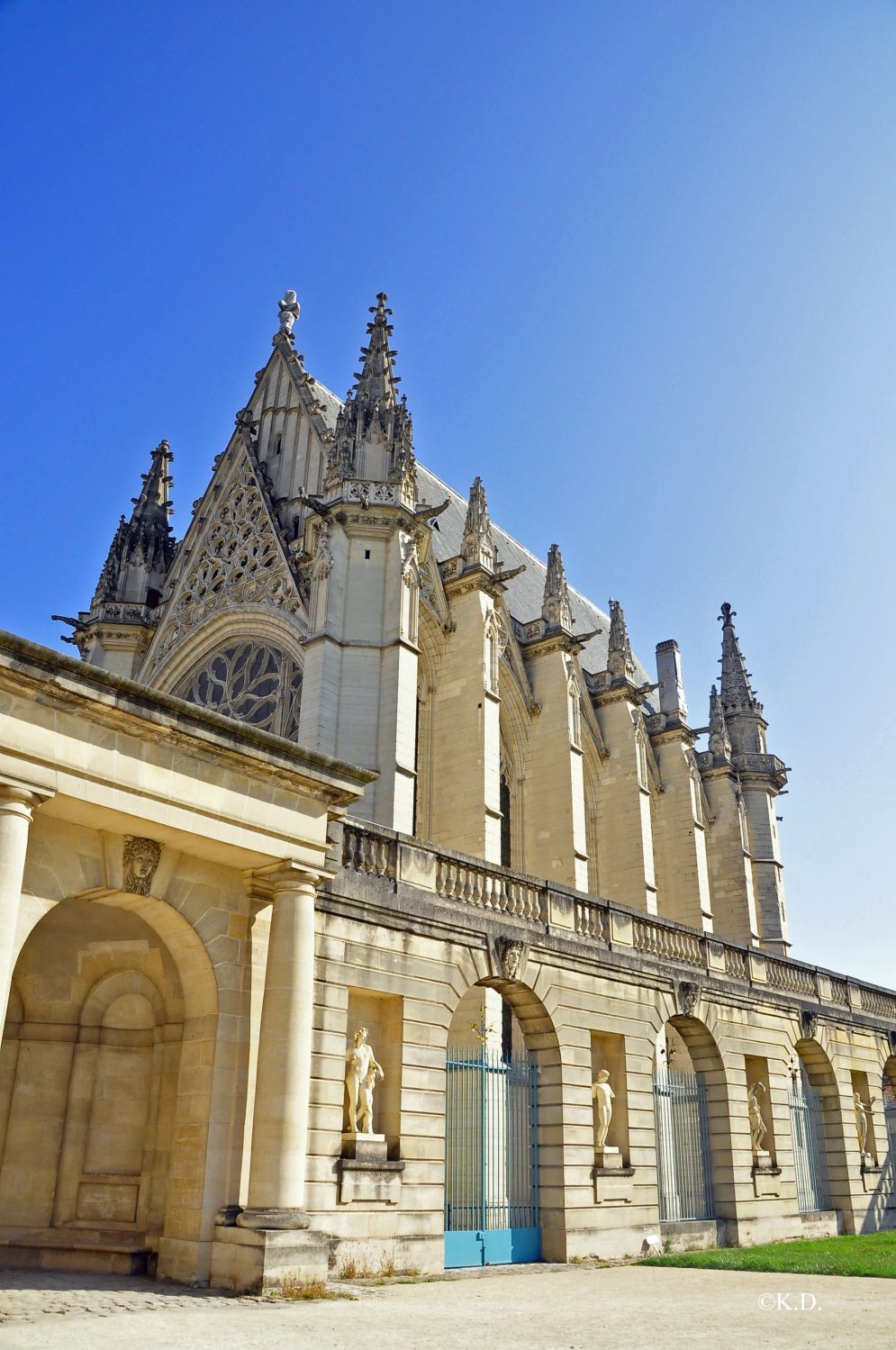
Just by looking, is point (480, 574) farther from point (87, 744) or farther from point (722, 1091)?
point (87, 744)

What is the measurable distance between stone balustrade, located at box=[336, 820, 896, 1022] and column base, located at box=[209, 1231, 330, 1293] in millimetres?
3397

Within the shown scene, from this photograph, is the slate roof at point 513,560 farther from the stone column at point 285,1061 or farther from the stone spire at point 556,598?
the stone column at point 285,1061

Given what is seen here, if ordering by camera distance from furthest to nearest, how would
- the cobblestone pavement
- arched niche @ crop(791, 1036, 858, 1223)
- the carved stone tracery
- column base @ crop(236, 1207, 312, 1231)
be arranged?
the carved stone tracery, arched niche @ crop(791, 1036, 858, 1223), column base @ crop(236, 1207, 312, 1231), the cobblestone pavement

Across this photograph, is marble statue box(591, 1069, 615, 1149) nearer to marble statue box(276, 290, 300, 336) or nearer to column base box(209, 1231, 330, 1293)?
column base box(209, 1231, 330, 1293)

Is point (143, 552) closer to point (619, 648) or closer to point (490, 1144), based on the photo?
point (619, 648)

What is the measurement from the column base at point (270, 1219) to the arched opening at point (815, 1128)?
10957mm

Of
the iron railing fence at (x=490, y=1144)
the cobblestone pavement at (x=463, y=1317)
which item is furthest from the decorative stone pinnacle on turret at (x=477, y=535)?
the cobblestone pavement at (x=463, y=1317)

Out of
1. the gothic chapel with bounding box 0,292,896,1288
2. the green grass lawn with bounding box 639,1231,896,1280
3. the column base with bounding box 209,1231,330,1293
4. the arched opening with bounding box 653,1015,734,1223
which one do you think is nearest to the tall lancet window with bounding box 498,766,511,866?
the gothic chapel with bounding box 0,292,896,1288

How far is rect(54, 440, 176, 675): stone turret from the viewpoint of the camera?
26.5 metres

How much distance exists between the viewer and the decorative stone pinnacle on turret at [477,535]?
2381 cm

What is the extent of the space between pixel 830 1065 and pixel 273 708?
1203cm

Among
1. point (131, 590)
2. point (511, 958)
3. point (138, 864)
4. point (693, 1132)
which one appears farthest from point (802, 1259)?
point (131, 590)

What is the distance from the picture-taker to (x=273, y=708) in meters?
22.6

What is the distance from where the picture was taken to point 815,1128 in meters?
19.1
